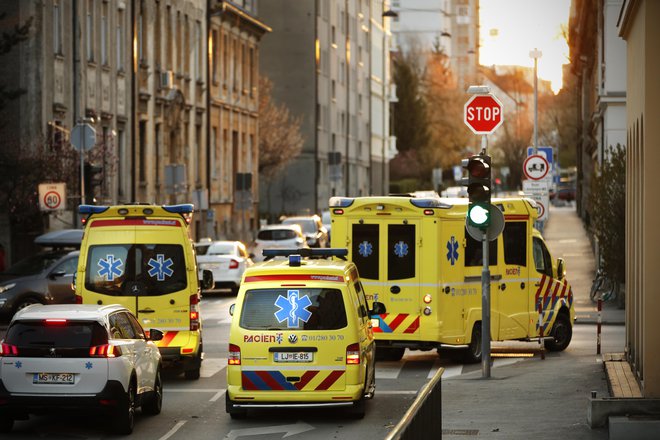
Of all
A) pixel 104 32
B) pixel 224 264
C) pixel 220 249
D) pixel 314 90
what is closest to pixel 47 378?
pixel 224 264

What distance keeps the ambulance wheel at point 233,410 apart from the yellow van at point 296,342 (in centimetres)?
2

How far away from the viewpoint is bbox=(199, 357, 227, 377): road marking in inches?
960

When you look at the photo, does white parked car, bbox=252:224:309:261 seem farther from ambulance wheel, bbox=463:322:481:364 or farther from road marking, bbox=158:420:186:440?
road marking, bbox=158:420:186:440

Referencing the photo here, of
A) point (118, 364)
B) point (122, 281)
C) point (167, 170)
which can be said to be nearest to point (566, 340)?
point (122, 281)

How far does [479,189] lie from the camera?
22625 millimetres

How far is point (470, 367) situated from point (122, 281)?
5.92 m

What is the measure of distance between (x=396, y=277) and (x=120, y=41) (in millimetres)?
30126

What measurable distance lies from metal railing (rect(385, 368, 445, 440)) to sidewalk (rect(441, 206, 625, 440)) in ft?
17.3

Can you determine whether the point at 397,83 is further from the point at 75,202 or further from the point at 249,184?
the point at 75,202

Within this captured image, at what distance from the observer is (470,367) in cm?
2531

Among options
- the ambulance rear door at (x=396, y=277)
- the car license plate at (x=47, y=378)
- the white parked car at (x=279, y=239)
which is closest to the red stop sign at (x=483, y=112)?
the ambulance rear door at (x=396, y=277)

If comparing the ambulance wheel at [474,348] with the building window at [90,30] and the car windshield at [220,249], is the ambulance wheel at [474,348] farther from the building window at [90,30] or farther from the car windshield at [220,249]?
the building window at [90,30]

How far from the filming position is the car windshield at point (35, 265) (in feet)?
108

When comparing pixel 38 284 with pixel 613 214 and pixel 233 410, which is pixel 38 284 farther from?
pixel 233 410
